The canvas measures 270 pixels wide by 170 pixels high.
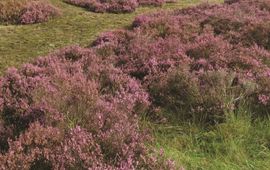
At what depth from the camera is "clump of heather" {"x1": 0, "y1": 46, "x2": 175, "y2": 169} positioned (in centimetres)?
655

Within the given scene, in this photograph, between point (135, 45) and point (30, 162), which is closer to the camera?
point (30, 162)

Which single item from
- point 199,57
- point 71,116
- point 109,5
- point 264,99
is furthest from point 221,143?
point 109,5

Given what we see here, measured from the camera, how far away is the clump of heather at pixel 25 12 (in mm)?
16172

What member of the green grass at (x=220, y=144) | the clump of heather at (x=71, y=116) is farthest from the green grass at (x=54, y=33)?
the green grass at (x=220, y=144)

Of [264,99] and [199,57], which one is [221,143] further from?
[199,57]

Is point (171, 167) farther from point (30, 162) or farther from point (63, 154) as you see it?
point (30, 162)

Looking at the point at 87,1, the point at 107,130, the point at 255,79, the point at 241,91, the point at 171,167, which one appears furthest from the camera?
→ the point at 87,1

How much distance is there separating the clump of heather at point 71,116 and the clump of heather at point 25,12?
4798 mm

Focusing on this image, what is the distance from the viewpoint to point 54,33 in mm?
14867

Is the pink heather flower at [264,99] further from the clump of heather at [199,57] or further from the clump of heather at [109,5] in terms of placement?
the clump of heather at [109,5]

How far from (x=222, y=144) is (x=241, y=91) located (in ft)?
6.10

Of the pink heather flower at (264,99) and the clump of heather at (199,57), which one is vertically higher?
the clump of heather at (199,57)

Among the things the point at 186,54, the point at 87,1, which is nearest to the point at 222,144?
the point at 186,54

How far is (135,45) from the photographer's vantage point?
12266mm
